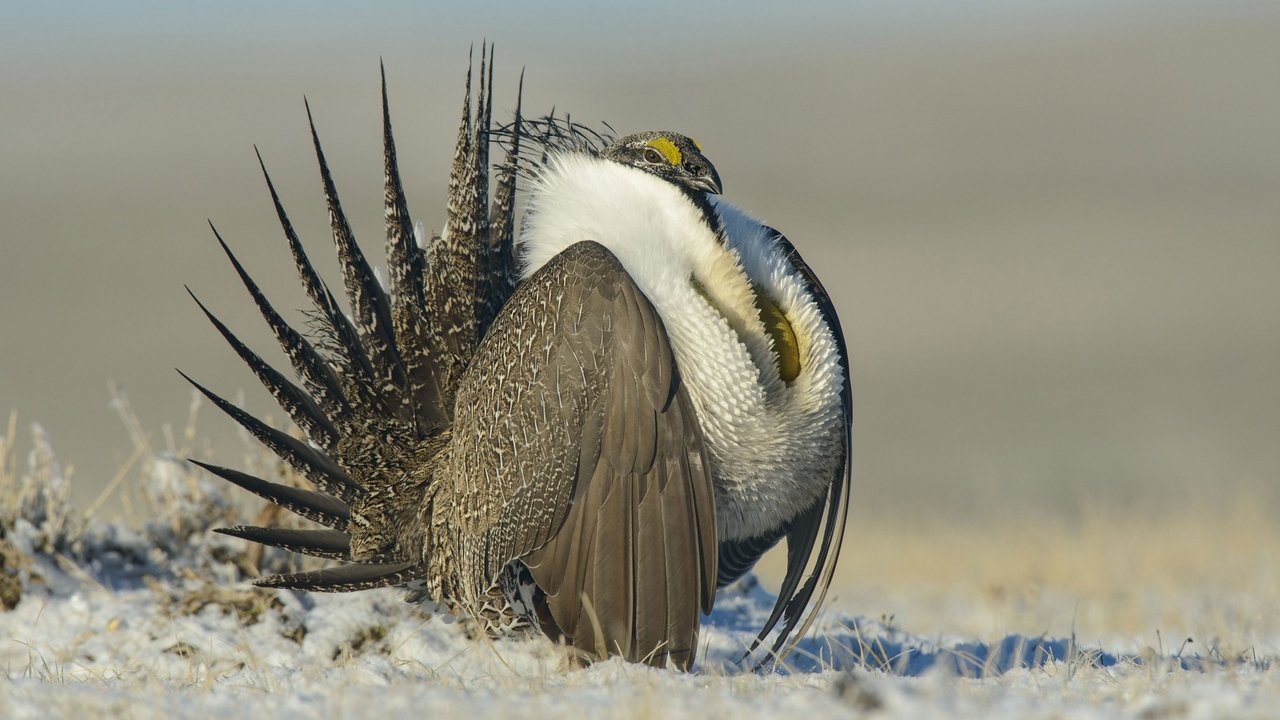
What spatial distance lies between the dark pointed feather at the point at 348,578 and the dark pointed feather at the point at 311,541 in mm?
104

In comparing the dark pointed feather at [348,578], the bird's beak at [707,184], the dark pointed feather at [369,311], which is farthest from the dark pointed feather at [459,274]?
the bird's beak at [707,184]

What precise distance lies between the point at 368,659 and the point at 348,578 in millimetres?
482

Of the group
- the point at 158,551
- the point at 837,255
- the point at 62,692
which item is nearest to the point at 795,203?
the point at 837,255

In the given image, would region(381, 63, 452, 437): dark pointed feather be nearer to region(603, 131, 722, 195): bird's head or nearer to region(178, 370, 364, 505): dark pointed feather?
region(178, 370, 364, 505): dark pointed feather

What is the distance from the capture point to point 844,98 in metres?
42.2

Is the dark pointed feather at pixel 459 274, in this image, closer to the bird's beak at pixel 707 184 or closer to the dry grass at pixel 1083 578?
the bird's beak at pixel 707 184

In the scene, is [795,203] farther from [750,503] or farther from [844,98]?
[750,503]

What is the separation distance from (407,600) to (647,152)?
4.69 ft

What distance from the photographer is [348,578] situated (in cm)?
392

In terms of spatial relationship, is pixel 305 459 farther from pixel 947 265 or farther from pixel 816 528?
pixel 947 265

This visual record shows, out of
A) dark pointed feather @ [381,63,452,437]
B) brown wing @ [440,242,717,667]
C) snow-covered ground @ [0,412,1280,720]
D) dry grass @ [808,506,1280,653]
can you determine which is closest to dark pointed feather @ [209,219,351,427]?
dark pointed feather @ [381,63,452,437]

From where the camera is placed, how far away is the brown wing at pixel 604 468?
10.00 feet

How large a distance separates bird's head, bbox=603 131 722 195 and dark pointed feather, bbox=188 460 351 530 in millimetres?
1282

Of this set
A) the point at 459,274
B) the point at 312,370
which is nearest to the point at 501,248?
the point at 459,274
